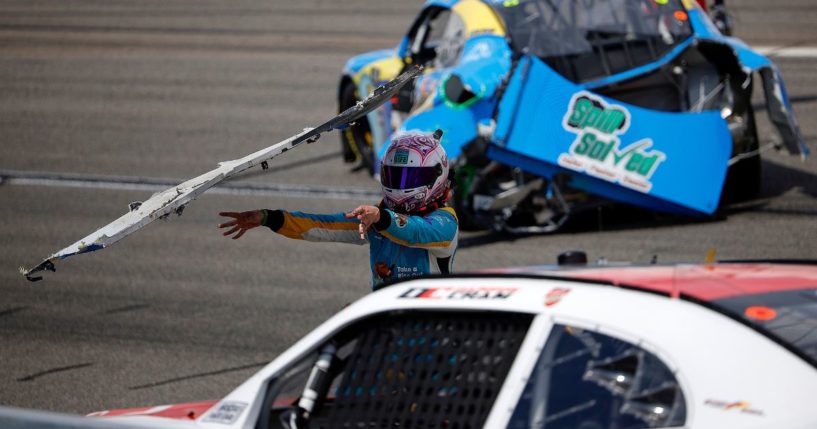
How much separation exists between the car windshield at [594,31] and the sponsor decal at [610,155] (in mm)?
543

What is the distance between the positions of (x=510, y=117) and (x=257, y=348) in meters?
3.04

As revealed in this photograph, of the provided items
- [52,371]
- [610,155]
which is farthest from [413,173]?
[610,155]

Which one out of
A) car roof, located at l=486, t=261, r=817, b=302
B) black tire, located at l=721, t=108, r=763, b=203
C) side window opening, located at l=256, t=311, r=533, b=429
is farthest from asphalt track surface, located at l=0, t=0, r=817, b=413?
car roof, located at l=486, t=261, r=817, b=302

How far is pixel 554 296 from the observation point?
392cm

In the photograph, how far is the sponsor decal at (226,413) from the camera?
4277 millimetres

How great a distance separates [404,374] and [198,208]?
8039 mm

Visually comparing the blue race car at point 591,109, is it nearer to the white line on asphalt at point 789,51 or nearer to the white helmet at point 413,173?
the white helmet at point 413,173

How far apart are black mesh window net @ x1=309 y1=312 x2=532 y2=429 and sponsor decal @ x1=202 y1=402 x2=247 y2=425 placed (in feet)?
0.86

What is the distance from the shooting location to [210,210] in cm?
1173

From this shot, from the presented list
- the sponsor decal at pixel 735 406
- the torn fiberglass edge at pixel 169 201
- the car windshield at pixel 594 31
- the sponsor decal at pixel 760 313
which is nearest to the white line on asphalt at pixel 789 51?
the car windshield at pixel 594 31

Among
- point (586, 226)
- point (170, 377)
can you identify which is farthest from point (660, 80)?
point (170, 377)

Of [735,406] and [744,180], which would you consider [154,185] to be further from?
[735,406]

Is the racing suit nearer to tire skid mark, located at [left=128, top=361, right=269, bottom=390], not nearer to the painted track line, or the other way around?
tire skid mark, located at [left=128, top=361, right=269, bottom=390]

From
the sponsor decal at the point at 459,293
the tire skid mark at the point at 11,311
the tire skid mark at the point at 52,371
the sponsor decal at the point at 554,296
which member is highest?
the sponsor decal at the point at 554,296
